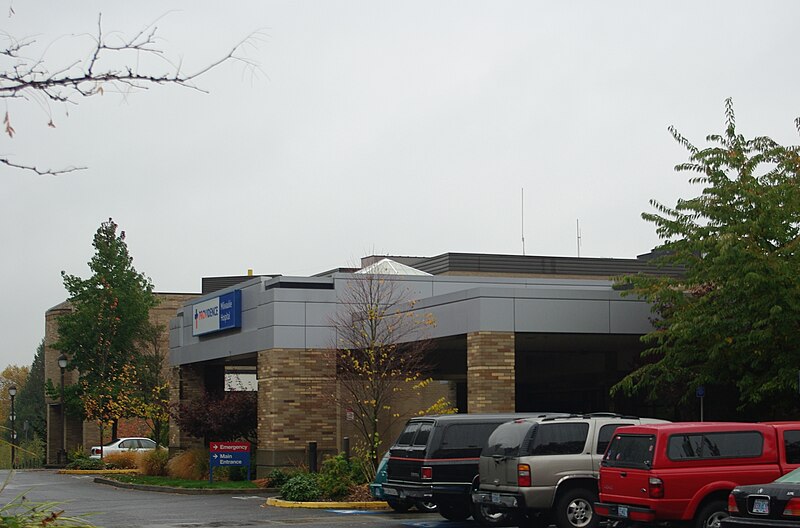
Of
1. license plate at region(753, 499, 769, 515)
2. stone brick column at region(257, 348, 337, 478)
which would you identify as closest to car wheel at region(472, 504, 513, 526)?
license plate at region(753, 499, 769, 515)

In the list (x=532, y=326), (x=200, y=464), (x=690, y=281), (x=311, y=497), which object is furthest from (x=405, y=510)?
(x=200, y=464)

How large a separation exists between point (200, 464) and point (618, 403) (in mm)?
15188

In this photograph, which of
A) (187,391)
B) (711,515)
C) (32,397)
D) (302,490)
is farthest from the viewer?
(32,397)

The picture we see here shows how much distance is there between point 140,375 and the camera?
5878 centimetres

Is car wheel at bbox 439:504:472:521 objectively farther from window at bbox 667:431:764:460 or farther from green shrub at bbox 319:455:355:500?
window at bbox 667:431:764:460

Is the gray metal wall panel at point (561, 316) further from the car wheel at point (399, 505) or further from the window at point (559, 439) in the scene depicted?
the window at point (559, 439)

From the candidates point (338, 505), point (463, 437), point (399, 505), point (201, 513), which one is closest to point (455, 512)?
point (463, 437)

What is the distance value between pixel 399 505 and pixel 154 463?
18991mm

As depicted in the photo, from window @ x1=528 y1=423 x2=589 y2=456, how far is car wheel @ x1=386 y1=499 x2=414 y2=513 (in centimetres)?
453

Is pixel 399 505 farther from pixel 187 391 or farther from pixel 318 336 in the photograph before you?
pixel 187 391

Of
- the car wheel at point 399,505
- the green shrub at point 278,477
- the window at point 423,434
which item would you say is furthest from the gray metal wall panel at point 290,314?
the window at point 423,434

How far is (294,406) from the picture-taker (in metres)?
33.4

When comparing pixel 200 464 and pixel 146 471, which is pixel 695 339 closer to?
pixel 200 464

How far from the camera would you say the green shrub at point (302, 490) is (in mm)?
26641
